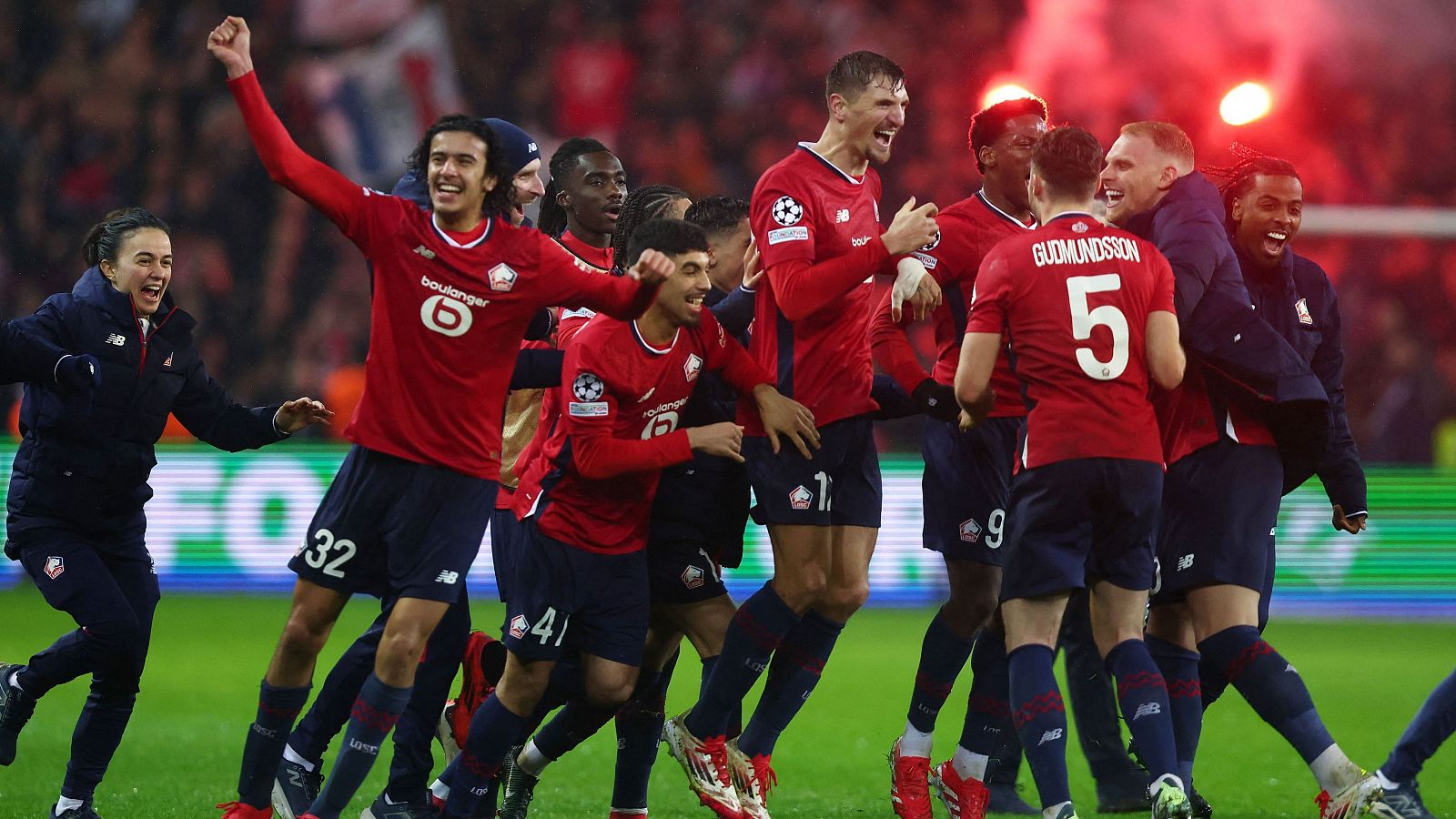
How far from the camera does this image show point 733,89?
1669cm

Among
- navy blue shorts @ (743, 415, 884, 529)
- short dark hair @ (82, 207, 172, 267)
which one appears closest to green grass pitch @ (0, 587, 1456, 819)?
navy blue shorts @ (743, 415, 884, 529)

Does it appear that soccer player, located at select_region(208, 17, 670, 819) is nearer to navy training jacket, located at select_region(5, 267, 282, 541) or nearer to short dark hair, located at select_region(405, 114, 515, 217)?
short dark hair, located at select_region(405, 114, 515, 217)

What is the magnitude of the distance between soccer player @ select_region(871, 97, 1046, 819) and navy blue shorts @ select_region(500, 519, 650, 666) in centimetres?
118

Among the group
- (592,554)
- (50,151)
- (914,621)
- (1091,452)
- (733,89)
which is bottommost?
(914,621)

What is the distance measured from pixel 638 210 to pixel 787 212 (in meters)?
0.89

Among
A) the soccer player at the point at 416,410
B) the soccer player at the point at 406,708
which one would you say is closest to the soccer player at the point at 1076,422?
the soccer player at the point at 416,410

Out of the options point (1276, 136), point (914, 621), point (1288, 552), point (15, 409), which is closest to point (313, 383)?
point (15, 409)

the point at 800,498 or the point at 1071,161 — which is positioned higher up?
the point at 1071,161

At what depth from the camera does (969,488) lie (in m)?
5.74

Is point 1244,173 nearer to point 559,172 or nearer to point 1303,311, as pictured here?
point 1303,311

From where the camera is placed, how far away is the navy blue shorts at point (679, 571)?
5.61m

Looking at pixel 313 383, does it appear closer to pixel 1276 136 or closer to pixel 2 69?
pixel 2 69

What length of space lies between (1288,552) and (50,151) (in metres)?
12.3

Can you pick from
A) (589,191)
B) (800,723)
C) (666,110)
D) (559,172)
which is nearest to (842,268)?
(589,191)
